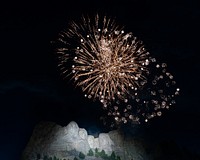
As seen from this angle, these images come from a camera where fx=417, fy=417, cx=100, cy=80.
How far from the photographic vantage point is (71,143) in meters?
44.2

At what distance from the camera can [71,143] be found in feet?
145

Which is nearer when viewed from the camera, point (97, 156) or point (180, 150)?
point (97, 156)

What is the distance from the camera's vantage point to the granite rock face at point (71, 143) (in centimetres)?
4340

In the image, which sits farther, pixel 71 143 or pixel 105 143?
pixel 105 143

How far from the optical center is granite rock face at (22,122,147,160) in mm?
43400

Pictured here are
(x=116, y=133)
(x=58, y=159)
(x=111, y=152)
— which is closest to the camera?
(x=58, y=159)

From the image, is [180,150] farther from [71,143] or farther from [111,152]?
[71,143]

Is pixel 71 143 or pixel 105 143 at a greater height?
pixel 105 143

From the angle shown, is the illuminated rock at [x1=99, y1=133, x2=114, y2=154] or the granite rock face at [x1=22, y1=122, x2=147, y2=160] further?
the illuminated rock at [x1=99, y1=133, x2=114, y2=154]

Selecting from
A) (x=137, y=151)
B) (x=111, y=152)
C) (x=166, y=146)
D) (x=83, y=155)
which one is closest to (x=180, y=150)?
(x=166, y=146)

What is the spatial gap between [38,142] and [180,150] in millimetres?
17846

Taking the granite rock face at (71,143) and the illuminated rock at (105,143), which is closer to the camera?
the granite rock face at (71,143)

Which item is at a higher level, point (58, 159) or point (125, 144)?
point (125, 144)

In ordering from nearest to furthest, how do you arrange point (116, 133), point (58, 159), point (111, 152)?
point (58, 159) < point (111, 152) < point (116, 133)
